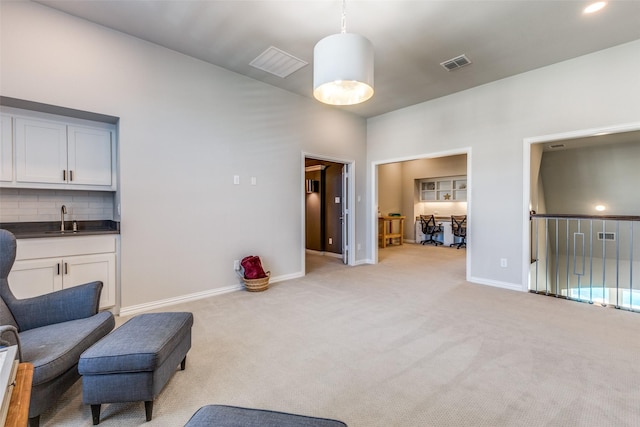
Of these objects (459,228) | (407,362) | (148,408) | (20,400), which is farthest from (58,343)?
(459,228)

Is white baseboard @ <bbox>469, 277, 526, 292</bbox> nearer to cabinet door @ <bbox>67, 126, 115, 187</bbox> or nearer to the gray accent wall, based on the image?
the gray accent wall

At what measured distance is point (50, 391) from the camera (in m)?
1.44

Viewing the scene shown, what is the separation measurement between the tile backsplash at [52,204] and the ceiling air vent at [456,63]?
14.3 feet

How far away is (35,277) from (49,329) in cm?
119

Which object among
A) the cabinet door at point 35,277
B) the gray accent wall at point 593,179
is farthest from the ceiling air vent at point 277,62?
the gray accent wall at point 593,179

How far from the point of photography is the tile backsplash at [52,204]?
2.80 m

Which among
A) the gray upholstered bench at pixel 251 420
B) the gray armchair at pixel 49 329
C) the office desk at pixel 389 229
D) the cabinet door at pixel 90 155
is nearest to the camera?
the gray upholstered bench at pixel 251 420

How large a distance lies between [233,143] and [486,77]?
142 inches

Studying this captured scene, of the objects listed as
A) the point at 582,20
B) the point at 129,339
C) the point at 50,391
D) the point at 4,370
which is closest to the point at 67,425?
the point at 50,391

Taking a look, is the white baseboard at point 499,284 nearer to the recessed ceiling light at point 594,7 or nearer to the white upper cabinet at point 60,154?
the recessed ceiling light at point 594,7

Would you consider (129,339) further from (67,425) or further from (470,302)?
(470,302)

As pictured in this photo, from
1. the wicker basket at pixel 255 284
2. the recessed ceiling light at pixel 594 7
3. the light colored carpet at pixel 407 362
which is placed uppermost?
the recessed ceiling light at pixel 594 7

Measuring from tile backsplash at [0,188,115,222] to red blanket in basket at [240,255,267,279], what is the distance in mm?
1631

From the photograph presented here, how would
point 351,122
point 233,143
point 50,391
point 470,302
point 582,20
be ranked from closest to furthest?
point 50,391 → point 582,20 → point 470,302 → point 233,143 → point 351,122
